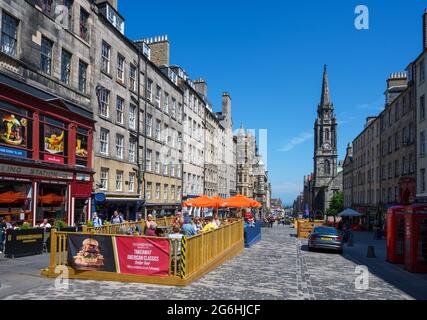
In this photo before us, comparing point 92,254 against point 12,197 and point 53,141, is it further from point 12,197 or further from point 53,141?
point 53,141

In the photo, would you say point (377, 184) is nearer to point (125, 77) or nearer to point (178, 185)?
point (178, 185)

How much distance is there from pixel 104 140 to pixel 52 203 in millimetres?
7209

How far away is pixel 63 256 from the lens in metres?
11.6

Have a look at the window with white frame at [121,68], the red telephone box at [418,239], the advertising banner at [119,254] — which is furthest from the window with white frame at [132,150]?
the red telephone box at [418,239]

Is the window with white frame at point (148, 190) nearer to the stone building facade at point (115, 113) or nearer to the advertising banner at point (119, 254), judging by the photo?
the stone building facade at point (115, 113)

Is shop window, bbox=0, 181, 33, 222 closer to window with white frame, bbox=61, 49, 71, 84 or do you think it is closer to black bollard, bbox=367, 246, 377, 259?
window with white frame, bbox=61, 49, 71, 84

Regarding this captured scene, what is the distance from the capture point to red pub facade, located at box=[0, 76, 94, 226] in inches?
673

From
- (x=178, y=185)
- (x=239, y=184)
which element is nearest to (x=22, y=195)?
(x=178, y=185)

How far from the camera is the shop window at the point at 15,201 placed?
1684 centimetres

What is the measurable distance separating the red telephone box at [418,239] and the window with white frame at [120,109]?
2062 cm

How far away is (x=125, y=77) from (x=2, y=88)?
13.1 meters

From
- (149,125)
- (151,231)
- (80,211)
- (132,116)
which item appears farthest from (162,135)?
(151,231)

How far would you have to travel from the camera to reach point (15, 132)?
1762cm
